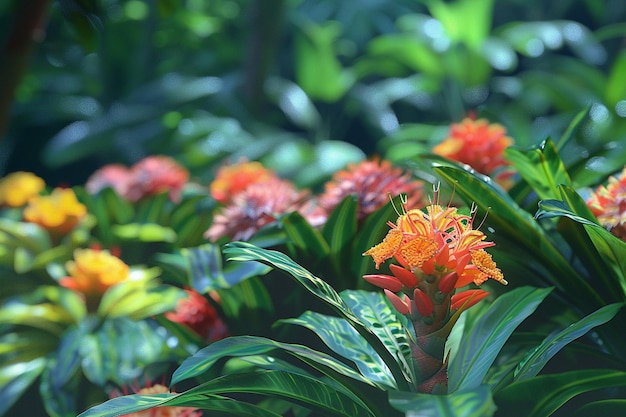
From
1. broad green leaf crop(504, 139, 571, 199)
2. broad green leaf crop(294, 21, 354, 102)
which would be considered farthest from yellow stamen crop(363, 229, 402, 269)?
broad green leaf crop(294, 21, 354, 102)

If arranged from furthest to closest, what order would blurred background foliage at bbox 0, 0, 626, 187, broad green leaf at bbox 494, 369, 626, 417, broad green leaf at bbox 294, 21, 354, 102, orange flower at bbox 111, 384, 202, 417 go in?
broad green leaf at bbox 294, 21, 354, 102 → blurred background foliage at bbox 0, 0, 626, 187 → orange flower at bbox 111, 384, 202, 417 → broad green leaf at bbox 494, 369, 626, 417

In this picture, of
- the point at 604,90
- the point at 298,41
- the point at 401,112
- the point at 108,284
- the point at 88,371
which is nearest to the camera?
the point at 88,371

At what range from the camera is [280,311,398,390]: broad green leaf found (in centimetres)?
70

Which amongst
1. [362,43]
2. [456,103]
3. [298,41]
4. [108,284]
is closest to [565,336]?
[108,284]

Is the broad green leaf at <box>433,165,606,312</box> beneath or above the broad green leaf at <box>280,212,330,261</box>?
above

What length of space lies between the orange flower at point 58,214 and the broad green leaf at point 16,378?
1.24ft

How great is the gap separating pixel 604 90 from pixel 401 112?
61.8 inches

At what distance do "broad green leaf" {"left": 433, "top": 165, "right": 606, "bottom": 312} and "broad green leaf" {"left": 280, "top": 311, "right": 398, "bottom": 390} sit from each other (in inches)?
8.8

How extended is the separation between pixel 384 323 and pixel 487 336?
4.4 inches

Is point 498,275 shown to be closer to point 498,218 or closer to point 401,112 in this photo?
point 498,218

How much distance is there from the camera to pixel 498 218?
825mm

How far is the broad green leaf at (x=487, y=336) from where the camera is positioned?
654 millimetres

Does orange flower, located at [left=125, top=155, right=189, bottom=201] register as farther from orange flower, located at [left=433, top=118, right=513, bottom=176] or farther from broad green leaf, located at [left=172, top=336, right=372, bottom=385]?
broad green leaf, located at [left=172, top=336, right=372, bottom=385]

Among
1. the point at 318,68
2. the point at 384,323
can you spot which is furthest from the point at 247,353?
the point at 318,68
